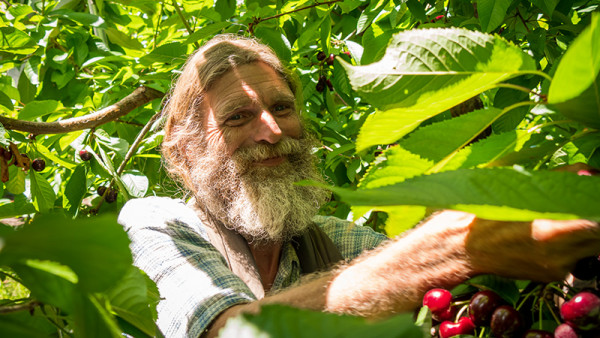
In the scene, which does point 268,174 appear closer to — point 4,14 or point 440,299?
point 4,14

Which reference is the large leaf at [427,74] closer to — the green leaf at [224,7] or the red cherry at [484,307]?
the red cherry at [484,307]

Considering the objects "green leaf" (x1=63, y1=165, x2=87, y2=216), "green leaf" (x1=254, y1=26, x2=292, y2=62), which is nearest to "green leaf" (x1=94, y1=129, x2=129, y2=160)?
"green leaf" (x1=63, y1=165, x2=87, y2=216)

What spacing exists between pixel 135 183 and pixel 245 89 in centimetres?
69

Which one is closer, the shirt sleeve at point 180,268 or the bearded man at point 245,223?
the bearded man at point 245,223

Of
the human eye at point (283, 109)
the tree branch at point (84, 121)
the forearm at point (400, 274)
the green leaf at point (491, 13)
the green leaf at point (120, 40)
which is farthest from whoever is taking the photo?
the green leaf at point (120, 40)

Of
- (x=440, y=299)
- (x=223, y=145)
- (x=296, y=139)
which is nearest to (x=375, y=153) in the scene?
(x=296, y=139)

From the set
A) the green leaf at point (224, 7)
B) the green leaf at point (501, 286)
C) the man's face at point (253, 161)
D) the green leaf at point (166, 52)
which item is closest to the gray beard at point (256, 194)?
the man's face at point (253, 161)

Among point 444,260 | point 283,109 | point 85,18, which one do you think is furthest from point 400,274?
point 85,18

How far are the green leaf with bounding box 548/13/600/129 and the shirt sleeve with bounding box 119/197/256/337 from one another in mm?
1085

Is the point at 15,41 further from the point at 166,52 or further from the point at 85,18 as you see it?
the point at 166,52

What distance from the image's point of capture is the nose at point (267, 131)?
2.53 m

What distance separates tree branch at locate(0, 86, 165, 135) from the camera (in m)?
2.16

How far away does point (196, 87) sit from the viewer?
2.77m

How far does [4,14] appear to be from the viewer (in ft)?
9.48
